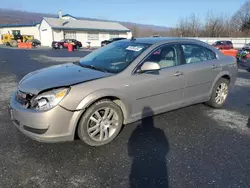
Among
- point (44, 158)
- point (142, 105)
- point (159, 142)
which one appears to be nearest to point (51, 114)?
point (44, 158)

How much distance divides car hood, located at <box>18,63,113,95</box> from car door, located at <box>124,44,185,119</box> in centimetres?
54

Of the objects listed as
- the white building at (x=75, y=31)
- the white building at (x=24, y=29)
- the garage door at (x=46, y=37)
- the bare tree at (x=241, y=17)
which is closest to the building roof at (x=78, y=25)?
the white building at (x=75, y=31)

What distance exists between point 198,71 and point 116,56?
1.67m

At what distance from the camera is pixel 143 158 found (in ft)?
9.95

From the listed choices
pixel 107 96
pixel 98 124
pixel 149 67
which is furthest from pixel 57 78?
pixel 149 67

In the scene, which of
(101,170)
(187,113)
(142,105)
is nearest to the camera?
(101,170)

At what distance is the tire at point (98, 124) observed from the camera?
312 cm

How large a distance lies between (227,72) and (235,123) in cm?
129

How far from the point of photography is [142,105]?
144 inches

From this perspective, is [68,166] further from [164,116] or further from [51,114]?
[164,116]

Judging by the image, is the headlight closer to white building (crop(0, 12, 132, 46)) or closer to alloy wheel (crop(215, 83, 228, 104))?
alloy wheel (crop(215, 83, 228, 104))

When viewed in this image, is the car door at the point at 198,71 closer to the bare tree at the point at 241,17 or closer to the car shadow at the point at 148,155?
the car shadow at the point at 148,155

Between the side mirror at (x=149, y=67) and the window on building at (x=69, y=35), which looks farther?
the window on building at (x=69, y=35)

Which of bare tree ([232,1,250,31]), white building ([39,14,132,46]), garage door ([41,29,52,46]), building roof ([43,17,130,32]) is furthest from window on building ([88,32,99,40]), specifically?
A: bare tree ([232,1,250,31])
